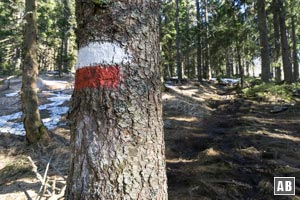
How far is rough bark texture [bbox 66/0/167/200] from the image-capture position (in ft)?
5.03

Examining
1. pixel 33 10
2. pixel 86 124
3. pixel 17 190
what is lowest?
pixel 17 190

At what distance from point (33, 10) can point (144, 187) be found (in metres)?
7.26

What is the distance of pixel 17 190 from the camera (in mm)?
5160

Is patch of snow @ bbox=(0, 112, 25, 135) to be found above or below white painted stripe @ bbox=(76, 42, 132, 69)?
below

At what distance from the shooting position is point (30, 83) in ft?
24.5

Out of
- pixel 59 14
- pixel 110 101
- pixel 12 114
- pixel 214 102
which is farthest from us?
pixel 59 14

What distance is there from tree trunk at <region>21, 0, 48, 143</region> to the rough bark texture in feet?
20.9

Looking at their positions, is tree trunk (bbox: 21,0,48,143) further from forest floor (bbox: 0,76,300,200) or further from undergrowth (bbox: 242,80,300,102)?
undergrowth (bbox: 242,80,300,102)

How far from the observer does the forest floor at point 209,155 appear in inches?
172

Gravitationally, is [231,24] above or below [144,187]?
above

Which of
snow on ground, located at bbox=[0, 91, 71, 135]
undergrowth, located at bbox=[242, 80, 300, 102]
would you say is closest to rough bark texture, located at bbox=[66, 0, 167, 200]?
snow on ground, located at bbox=[0, 91, 71, 135]

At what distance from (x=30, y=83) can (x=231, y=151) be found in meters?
5.31

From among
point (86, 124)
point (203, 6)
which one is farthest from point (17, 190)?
point (203, 6)

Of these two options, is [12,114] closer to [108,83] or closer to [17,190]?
[17,190]
